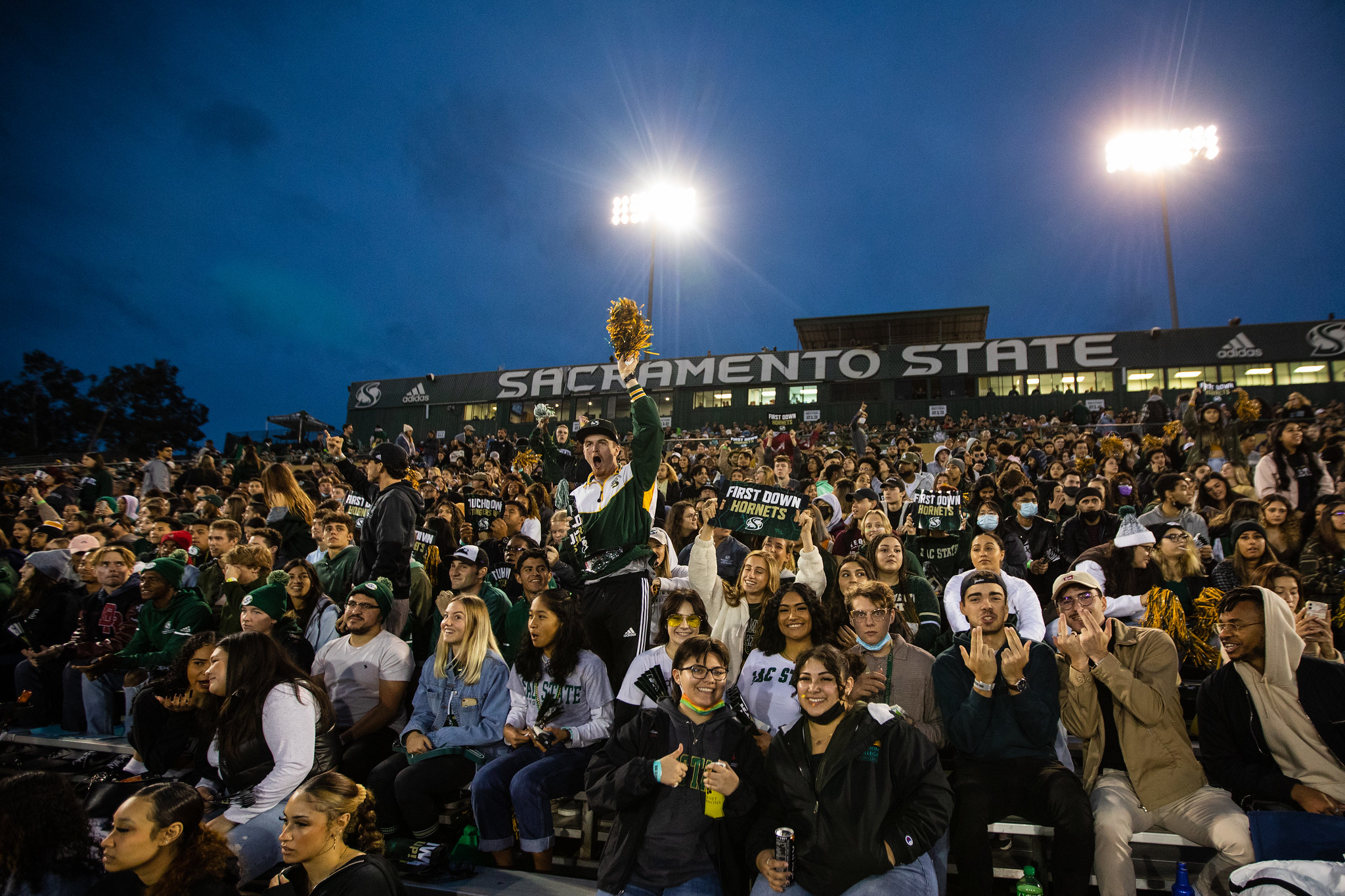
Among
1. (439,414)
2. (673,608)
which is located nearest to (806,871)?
(673,608)

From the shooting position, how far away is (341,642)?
208 inches

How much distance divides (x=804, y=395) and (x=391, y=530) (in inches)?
1162

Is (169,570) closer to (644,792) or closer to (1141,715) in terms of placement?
(644,792)

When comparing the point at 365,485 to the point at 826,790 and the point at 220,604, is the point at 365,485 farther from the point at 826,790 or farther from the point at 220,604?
the point at 826,790

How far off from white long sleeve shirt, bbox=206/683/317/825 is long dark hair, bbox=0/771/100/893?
0.66m

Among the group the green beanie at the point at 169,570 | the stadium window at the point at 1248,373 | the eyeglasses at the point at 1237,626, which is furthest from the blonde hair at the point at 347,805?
the stadium window at the point at 1248,373

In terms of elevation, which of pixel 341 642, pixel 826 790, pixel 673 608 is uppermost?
pixel 673 608

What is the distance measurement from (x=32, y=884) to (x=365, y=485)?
4.03m

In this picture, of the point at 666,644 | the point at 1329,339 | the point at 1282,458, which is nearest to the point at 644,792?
the point at 666,644

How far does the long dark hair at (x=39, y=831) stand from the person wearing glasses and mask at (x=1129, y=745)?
5266 millimetres

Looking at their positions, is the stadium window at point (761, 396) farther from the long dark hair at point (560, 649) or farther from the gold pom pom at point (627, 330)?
the long dark hair at point (560, 649)

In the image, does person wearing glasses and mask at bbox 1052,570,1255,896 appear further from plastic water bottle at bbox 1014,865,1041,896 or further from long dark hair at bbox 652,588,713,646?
long dark hair at bbox 652,588,713,646

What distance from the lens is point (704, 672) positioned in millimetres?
3674

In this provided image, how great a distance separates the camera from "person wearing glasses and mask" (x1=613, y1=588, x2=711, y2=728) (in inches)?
172
